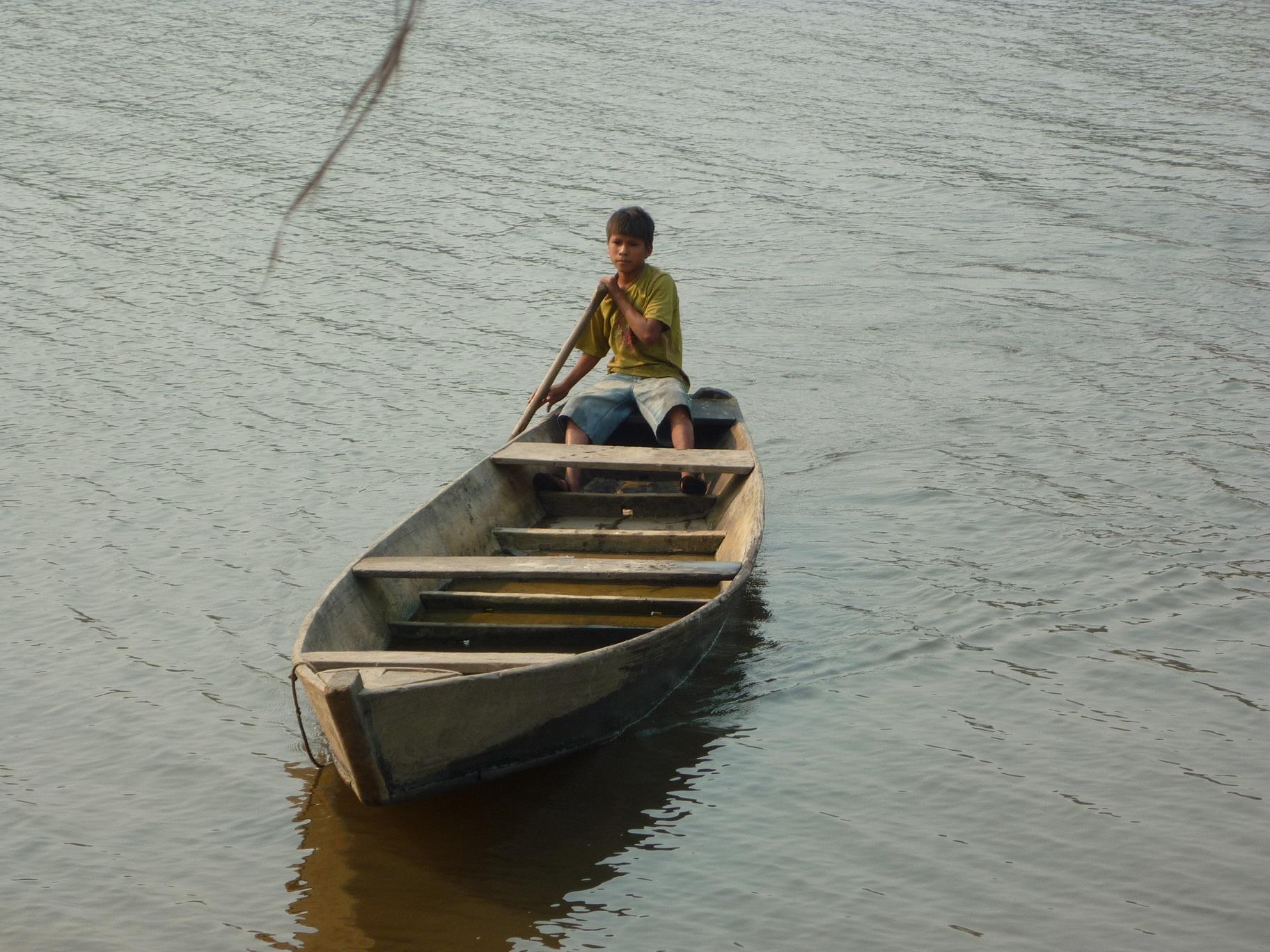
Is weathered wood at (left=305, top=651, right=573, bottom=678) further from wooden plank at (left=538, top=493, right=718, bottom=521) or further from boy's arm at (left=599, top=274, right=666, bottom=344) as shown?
boy's arm at (left=599, top=274, right=666, bottom=344)

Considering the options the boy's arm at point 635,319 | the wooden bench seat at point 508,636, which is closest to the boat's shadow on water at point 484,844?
the wooden bench seat at point 508,636

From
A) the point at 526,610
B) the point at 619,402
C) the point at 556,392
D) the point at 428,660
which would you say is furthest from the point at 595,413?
the point at 428,660

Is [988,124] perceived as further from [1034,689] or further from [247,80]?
[1034,689]

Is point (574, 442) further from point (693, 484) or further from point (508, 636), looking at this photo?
point (508, 636)

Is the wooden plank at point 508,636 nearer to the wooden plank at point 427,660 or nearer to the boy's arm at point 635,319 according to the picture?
the wooden plank at point 427,660

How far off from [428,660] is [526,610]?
1.10 m

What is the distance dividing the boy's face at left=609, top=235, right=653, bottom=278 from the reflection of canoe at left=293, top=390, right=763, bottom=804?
0.83 meters

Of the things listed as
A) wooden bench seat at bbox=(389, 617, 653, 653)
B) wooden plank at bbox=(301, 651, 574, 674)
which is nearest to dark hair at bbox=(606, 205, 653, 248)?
wooden bench seat at bbox=(389, 617, 653, 653)

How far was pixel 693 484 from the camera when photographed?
6.09 meters

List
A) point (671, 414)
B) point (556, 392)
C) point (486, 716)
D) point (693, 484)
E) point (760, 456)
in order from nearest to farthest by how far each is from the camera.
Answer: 1. point (486, 716)
2. point (693, 484)
3. point (671, 414)
4. point (556, 392)
5. point (760, 456)

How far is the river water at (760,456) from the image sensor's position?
4109mm

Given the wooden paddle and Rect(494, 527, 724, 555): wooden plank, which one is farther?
the wooden paddle

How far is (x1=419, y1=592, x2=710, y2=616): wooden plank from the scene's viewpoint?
490cm

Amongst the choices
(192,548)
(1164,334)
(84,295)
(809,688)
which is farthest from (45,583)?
(1164,334)
